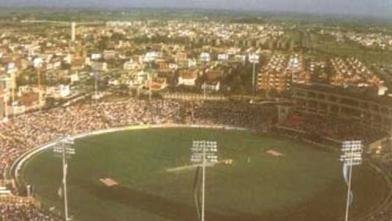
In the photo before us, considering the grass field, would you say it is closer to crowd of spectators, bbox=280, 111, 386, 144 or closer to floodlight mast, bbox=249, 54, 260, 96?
crowd of spectators, bbox=280, 111, 386, 144

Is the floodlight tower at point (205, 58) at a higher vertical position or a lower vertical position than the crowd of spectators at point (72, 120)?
higher

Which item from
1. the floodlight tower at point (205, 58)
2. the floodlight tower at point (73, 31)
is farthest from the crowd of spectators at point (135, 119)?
the floodlight tower at point (73, 31)

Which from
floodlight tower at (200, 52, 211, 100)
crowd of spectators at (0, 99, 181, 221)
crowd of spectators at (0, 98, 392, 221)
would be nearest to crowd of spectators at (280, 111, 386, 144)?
crowd of spectators at (0, 98, 392, 221)

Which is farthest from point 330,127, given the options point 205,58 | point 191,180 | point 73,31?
point 73,31

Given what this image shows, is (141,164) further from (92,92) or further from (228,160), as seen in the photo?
(92,92)

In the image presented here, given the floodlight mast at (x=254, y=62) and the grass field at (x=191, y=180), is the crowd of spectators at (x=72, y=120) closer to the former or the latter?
the grass field at (x=191, y=180)

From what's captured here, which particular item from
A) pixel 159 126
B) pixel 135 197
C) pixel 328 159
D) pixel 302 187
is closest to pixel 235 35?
pixel 159 126

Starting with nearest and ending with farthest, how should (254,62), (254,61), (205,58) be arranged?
(254,61)
(254,62)
(205,58)

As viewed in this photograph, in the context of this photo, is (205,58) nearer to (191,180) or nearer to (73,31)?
(73,31)

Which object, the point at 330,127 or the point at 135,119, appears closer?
the point at 330,127
